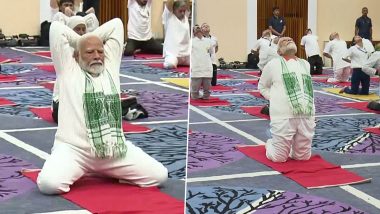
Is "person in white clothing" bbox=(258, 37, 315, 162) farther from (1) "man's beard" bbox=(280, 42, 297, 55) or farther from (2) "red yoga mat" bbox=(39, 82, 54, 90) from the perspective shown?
(2) "red yoga mat" bbox=(39, 82, 54, 90)

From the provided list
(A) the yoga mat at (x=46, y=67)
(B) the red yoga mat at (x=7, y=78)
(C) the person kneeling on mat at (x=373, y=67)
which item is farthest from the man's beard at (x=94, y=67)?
(A) the yoga mat at (x=46, y=67)

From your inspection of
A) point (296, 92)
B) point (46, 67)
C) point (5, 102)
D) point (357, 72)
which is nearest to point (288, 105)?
point (296, 92)

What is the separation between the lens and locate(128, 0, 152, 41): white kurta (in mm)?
2426

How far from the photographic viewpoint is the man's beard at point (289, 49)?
2552 mm

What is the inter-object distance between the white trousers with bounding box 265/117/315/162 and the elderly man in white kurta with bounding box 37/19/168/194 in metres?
0.60

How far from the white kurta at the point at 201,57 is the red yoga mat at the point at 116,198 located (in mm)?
482

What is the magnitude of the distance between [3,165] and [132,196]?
1.92 ft

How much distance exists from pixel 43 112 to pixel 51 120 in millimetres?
201

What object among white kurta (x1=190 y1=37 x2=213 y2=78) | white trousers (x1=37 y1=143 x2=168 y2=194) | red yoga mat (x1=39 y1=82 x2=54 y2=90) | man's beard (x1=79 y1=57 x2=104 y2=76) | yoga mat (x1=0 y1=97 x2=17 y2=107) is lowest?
white trousers (x1=37 y1=143 x2=168 y2=194)

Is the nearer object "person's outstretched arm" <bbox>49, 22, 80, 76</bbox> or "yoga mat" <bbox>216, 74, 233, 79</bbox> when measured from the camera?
"yoga mat" <bbox>216, 74, 233, 79</bbox>

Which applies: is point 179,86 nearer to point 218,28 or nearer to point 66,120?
point 66,120

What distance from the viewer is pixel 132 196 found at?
2.20 metres

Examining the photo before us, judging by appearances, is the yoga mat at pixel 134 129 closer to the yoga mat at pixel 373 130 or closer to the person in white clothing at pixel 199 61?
the yoga mat at pixel 373 130

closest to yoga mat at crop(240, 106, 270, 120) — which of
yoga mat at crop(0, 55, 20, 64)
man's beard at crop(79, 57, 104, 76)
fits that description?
man's beard at crop(79, 57, 104, 76)
